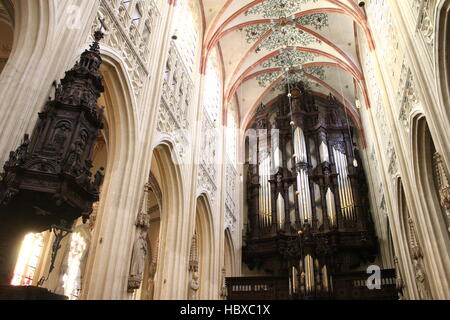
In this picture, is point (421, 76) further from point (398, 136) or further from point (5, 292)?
point (5, 292)

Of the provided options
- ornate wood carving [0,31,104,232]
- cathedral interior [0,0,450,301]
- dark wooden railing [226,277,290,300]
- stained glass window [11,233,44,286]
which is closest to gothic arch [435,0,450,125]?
cathedral interior [0,0,450,301]

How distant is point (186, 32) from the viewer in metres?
15.2

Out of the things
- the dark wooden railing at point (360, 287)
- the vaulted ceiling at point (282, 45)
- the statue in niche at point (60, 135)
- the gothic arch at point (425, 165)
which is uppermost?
the vaulted ceiling at point (282, 45)

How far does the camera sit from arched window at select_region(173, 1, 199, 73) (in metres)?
14.1

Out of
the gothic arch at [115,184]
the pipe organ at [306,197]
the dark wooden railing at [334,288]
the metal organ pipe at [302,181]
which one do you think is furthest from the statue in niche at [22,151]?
the metal organ pipe at [302,181]

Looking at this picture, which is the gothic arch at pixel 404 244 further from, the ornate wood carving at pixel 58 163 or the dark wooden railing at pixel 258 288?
the ornate wood carving at pixel 58 163

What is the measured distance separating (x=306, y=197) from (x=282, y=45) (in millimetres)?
8033

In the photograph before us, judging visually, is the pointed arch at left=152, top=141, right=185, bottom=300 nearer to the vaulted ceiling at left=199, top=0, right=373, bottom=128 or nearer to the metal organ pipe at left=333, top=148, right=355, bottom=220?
the vaulted ceiling at left=199, top=0, right=373, bottom=128

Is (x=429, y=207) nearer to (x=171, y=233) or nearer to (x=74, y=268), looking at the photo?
(x=171, y=233)

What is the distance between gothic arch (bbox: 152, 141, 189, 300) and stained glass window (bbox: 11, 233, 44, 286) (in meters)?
5.51

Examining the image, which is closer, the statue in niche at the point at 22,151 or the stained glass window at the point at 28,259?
the statue in niche at the point at 22,151

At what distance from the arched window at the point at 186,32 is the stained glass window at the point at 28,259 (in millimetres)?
8724

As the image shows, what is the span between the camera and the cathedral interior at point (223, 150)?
5.81 m
